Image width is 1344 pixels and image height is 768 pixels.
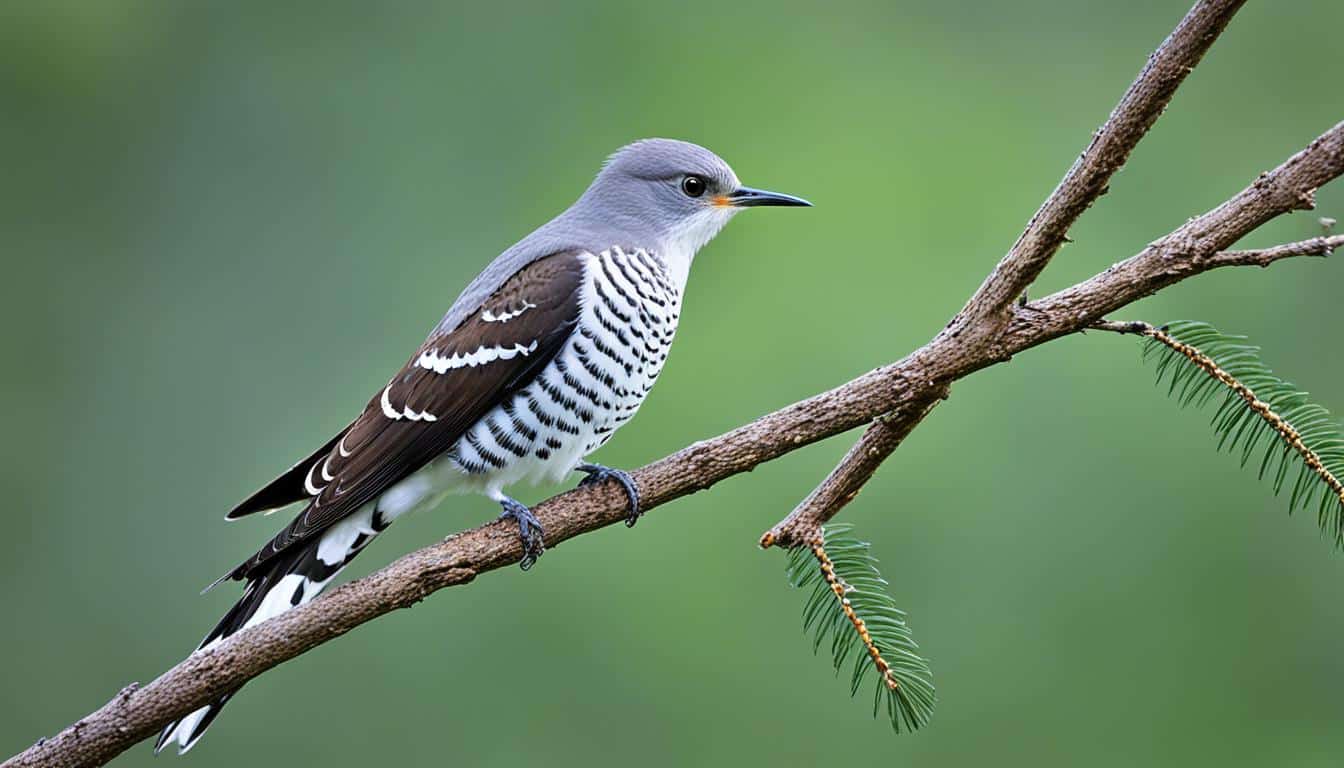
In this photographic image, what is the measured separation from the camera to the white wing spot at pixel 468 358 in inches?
128

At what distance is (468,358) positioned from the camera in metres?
3.30

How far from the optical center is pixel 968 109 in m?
5.92

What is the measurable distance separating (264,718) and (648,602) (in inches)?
60.3

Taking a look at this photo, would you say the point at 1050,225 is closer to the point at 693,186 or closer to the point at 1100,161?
the point at 1100,161

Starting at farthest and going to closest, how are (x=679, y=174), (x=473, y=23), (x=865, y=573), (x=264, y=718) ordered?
1. (x=473, y=23)
2. (x=264, y=718)
3. (x=679, y=174)
4. (x=865, y=573)

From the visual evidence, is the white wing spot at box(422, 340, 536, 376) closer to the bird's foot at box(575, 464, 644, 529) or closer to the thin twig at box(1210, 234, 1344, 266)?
the bird's foot at box(575, 464, 644, 529)

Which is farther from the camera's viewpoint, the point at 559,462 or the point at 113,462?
the point at 113,462

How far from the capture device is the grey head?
3.58m

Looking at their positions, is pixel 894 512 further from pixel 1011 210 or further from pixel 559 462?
pixel 559 462

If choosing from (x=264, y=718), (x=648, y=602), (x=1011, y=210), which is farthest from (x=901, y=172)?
(x=264, y=718)

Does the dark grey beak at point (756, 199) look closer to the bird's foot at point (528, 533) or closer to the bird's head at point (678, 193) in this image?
the bird's head at point (678, 193)


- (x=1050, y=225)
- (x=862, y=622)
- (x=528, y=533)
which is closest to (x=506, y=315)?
(x=528, y=533)

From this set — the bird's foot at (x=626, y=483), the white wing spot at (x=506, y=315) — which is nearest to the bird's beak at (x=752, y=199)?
the white wing spot at (x=506, y=315)

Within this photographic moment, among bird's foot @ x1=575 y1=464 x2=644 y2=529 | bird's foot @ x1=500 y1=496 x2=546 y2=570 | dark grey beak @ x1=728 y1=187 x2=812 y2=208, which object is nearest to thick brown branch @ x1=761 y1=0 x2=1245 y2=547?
bird's foot @ x1=575 y1=464 x2=644 y2=529
